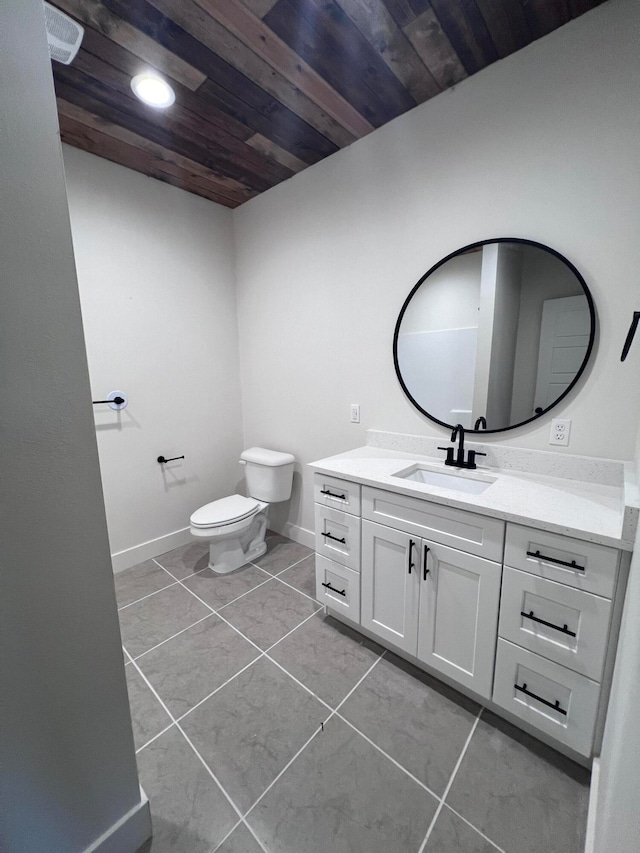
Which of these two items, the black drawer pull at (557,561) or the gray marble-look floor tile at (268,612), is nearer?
the black drawer pull at (557,561)

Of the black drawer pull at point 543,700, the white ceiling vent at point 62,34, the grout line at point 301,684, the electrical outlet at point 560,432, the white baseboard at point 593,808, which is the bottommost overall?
the grout line at point 301,684

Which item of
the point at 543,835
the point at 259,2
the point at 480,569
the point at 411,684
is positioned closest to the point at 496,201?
the point at 259,2

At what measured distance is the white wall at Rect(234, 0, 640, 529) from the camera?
131 cm

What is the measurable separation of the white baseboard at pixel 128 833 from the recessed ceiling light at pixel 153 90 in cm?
264

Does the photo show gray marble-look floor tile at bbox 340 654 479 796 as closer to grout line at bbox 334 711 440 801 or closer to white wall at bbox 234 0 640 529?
grout line at bbox 334 711 440 801

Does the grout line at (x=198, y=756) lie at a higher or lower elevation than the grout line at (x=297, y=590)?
lower

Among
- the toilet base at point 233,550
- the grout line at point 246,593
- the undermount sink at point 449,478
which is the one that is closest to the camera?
the undermount sink at point 449,478

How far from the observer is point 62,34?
1278 mm

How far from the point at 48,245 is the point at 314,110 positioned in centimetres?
163

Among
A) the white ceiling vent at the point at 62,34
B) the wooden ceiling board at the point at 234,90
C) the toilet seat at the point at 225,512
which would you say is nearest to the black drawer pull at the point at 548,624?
the toilet seat at the point at 225,512

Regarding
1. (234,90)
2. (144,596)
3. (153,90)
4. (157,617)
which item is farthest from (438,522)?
(153,90)

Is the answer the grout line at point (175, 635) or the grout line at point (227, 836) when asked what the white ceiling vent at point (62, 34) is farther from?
the grout line at point (227, 836)

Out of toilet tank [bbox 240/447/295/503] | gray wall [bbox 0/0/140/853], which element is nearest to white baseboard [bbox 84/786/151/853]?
gray wall [bbox 0/0/140/853]

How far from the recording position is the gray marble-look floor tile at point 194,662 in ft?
4.84
